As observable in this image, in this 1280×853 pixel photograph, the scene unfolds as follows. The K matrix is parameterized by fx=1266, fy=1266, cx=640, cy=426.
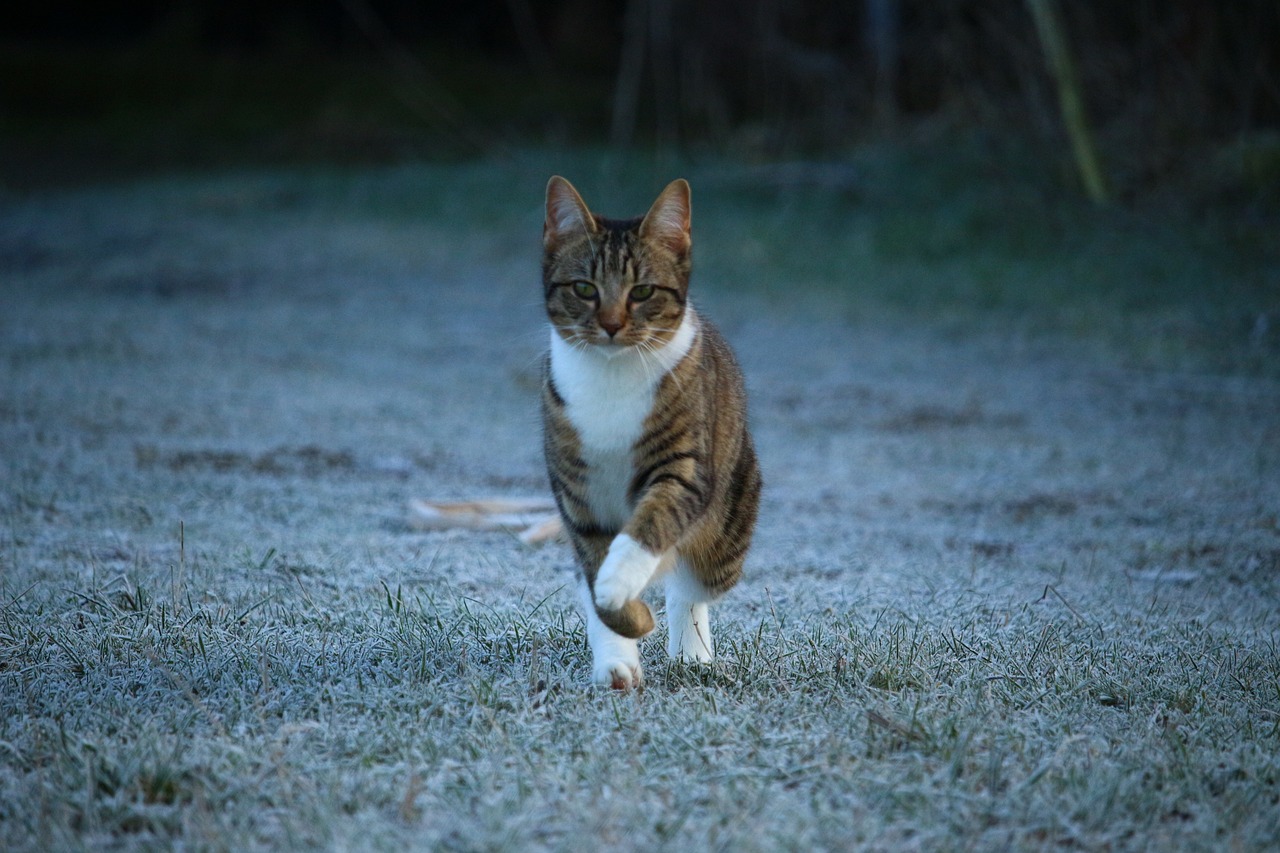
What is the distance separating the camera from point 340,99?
1452 centimetres

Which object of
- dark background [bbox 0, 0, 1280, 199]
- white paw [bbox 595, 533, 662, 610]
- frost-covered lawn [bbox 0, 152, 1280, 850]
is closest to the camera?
frost-covered lawn [bbox 0, 152, 1280, 850]

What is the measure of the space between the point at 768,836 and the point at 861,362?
16.8ft

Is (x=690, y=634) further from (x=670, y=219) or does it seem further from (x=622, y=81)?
(x=622, y=81)

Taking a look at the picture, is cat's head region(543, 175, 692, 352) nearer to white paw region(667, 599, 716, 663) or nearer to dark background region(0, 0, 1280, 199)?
white paw region(667, 599, 716, 663)

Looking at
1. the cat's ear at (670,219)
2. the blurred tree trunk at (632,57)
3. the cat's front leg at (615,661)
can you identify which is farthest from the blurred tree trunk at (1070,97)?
the cat's front leg at (615,661)

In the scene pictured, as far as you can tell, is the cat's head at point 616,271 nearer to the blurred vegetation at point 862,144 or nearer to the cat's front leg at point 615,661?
the cat's front leg at point 615,661

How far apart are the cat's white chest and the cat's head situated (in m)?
0.03

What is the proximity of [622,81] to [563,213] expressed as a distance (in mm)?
5858

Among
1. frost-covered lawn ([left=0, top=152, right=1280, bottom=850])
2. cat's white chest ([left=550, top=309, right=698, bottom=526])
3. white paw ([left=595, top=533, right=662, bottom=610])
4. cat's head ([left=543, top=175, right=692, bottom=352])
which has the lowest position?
frost-covered lawn ([left=0, top=152, right=1280, bottom=850])

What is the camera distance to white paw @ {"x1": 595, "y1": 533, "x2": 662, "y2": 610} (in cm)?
203

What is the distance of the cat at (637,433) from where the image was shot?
2.16 metres

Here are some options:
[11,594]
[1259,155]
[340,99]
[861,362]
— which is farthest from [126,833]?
[340,99]

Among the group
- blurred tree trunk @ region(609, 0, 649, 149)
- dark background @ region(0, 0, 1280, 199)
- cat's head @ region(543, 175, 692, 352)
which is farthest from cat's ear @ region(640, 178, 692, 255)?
blurred tree trunk @ region(609, 0, 649, 149)

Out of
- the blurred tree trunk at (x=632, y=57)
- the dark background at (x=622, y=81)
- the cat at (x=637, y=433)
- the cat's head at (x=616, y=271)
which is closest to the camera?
the cat at (x=637, y=433)
